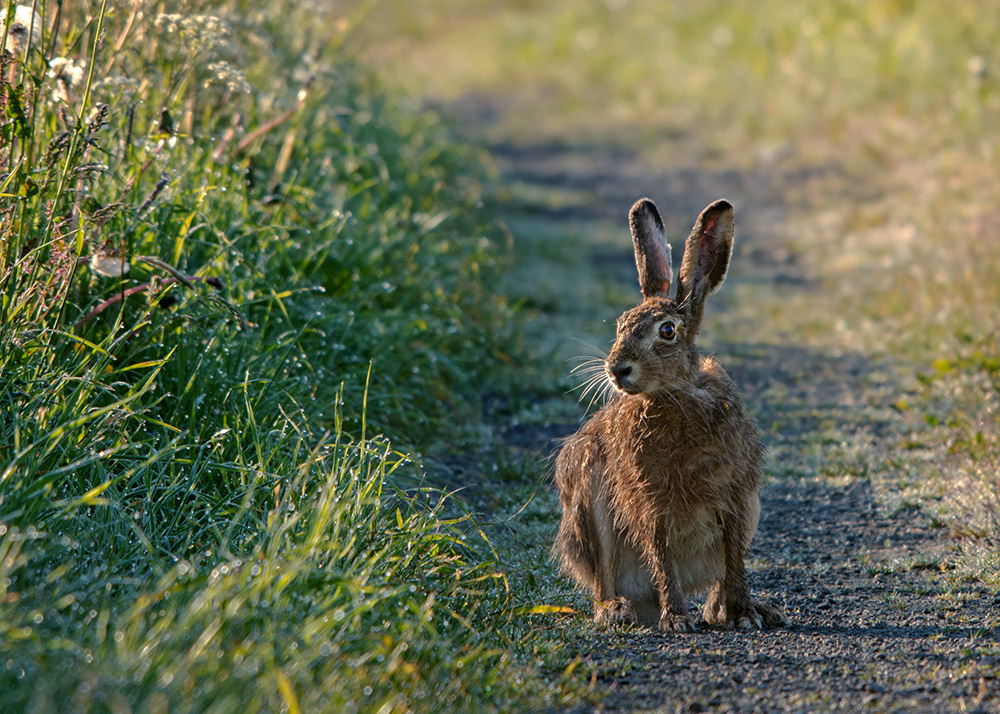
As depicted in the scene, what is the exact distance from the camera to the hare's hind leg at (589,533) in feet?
13.1

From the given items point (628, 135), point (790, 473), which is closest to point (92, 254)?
point (790, 473)

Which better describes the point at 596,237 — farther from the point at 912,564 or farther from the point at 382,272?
the point at 912,564

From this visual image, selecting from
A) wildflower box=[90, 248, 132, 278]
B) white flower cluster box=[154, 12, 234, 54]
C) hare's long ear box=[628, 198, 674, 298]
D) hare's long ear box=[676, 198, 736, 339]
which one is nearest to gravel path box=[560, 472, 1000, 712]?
hare's long ear box=[676, 198, 736, 339]

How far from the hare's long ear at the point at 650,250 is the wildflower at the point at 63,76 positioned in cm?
217

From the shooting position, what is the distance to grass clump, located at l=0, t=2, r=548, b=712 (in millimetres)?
2676

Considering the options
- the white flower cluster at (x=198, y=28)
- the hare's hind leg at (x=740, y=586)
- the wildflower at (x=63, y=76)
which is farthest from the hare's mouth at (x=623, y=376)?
the wildflower at (x=63, y=76)

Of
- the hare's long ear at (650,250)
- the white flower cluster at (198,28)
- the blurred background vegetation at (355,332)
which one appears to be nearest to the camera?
the blurred background vegetation at (355,332)

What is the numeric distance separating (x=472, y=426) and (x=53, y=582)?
3066 mm

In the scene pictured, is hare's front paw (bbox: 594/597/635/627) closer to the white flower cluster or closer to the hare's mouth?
the hare's mouth

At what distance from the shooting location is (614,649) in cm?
354

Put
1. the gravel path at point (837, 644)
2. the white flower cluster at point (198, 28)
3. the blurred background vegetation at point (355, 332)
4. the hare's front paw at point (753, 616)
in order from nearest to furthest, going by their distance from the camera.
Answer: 1. the blurred background vegetation at point (355, 332)
2. the gravel path at point (837, 644)
3. the hare's front paw at point (753, 616)
4. the white flower cluster at point (198, 28)

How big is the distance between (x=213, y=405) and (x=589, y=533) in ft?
5.04

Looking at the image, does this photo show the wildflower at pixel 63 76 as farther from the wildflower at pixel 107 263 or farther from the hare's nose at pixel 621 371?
the hare's nose at pixel 621 371

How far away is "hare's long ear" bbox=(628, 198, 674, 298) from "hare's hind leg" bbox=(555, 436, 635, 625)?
64 cm
